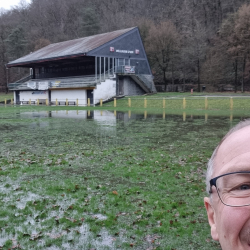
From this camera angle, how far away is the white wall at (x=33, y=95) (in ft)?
157

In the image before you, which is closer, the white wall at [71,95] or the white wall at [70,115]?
the white wall at [70,115]

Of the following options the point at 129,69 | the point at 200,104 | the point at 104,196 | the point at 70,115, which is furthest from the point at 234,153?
the point at 129,69

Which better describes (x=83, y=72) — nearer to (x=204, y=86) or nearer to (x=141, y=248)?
(x=204, y=86)

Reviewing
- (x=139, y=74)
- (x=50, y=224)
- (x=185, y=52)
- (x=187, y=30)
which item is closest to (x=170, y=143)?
(x=50, y=224)

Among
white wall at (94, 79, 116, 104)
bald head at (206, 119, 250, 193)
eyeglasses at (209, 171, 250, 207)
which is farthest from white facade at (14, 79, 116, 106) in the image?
eyeglasses at (209, 171, 250, 207)

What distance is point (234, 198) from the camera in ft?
4.91

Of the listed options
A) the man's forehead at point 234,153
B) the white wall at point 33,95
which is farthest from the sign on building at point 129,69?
the man's forehead at point 234,153

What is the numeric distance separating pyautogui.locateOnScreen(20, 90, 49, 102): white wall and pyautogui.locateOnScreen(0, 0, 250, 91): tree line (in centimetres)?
2104

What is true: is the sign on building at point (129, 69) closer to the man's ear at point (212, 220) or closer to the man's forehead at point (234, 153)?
the man's ear at point (212, 220)

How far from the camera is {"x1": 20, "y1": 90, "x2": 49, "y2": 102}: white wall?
47.9 metres

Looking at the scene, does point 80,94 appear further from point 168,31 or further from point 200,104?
point 168,31

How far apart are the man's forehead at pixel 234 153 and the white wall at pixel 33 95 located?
4758 cm

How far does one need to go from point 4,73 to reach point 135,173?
239 ft

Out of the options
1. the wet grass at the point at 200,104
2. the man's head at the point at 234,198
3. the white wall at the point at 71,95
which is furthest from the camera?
the white wall at the point at 71,95
